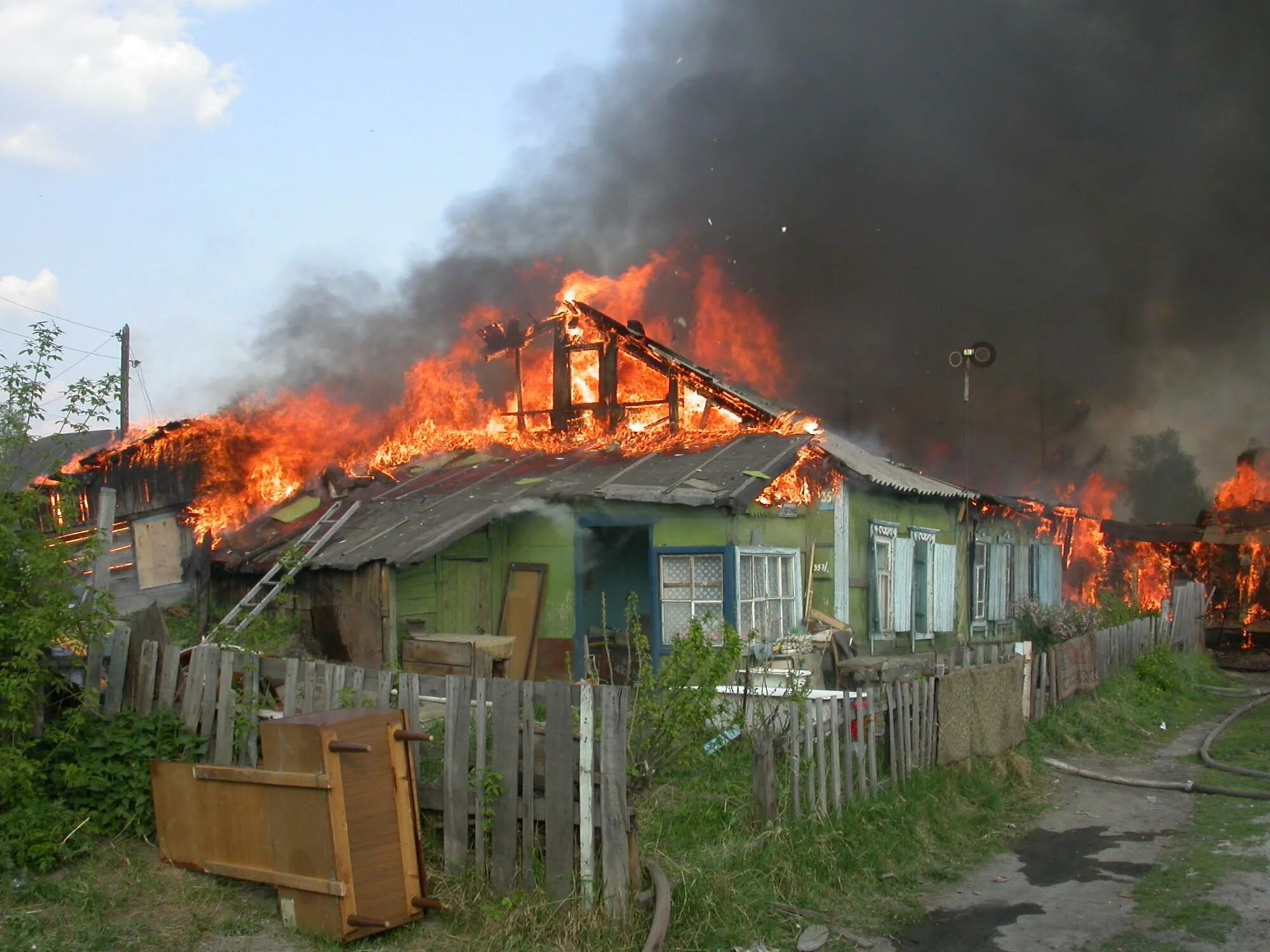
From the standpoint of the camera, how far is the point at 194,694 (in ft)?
23.5

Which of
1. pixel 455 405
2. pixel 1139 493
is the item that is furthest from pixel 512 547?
pixel 1139 493

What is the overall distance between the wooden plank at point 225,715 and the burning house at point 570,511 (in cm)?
509

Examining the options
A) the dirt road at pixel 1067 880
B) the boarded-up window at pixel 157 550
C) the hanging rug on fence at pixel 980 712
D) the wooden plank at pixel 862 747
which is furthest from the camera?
the boarded-up window at pixel 157 550

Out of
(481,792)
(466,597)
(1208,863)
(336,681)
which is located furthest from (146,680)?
(1208,863)

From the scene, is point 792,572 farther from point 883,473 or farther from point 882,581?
point 883,473

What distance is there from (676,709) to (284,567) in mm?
7822

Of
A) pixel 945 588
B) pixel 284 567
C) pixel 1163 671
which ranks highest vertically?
pixel 284 567

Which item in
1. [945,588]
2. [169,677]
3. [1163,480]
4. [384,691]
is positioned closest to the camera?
[384,691]

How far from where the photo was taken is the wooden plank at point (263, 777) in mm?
5371

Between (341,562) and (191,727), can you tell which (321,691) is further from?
(341,562)

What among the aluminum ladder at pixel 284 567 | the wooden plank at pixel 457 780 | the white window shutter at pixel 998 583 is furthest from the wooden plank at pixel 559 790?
the white window shutter at pixel 998 583

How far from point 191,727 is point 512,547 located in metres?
6.95

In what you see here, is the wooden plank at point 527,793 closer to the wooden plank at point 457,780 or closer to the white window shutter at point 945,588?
the wooden plank at point 457,780

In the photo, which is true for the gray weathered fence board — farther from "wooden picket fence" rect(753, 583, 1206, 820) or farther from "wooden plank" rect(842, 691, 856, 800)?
"wooden plank" rect(842, 691, 856, 800)
